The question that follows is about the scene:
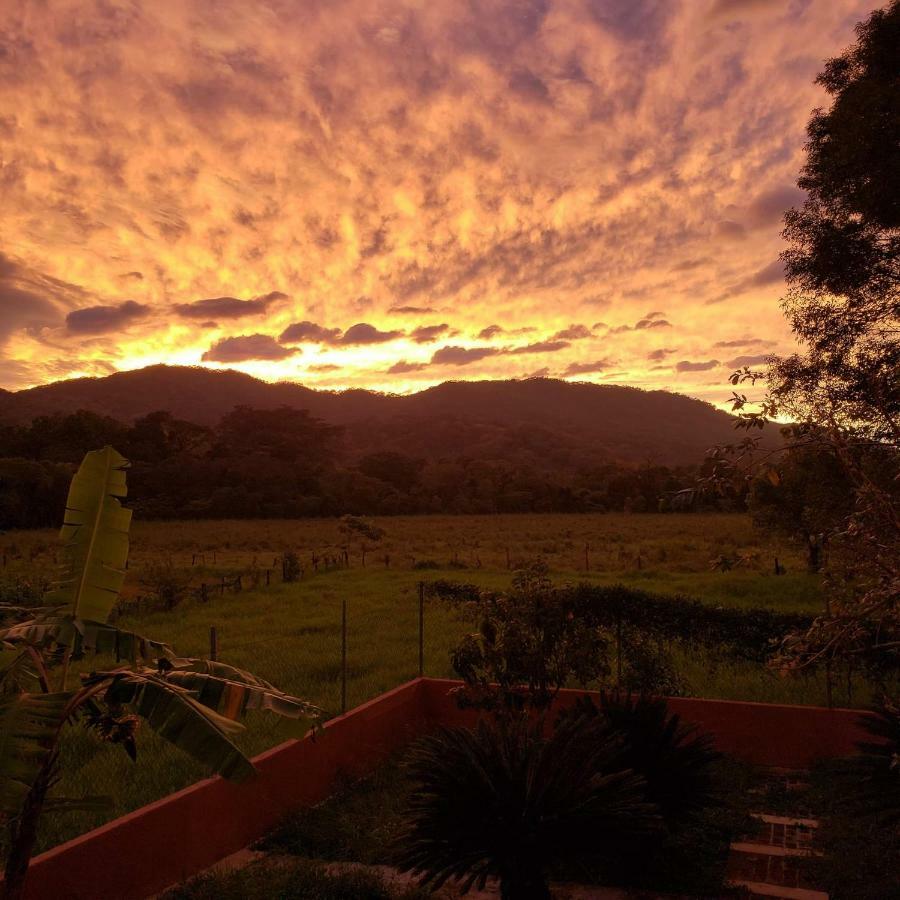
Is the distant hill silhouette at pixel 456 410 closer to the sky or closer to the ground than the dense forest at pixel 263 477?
closer to the sky

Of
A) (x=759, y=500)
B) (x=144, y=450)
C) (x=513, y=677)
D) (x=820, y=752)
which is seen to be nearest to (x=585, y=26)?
(x=513, y=677)

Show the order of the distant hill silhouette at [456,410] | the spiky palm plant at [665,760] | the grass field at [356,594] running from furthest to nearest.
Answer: the distant hill silhouette at [456,410] < the grass field at [356,594] < the spiky palm plant at [665,760]

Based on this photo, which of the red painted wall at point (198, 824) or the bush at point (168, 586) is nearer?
the red painted wall at point (198, 824)

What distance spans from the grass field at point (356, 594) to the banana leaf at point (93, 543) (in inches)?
99.0

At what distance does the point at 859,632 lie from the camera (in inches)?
166

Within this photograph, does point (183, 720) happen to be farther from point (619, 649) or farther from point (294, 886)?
point (619, 649)

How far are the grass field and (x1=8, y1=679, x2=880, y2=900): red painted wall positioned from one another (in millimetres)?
966

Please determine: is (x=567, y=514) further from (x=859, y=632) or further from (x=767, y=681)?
(x=859, y=632)

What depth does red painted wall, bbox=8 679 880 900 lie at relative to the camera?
4.68m

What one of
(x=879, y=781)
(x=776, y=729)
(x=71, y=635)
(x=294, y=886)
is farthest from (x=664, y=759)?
(x=71, y=635)

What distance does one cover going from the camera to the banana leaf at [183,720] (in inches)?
145

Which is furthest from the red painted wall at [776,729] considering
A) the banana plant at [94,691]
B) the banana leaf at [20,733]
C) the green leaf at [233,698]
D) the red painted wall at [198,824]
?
the banana leaf at [20,733]

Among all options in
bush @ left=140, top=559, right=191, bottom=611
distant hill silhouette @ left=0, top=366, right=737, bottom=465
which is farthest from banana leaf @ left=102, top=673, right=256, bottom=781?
distant hill silhouette @ left=0, top=366, right=737, bottom=465

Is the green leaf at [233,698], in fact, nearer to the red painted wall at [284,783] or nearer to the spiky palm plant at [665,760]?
the red painted wall at [284,783]
